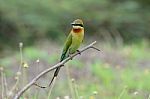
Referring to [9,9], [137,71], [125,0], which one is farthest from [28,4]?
[137,71]

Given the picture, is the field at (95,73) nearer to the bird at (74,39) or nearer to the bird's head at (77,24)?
the bird at (74,39)

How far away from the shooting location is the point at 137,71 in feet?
25.5

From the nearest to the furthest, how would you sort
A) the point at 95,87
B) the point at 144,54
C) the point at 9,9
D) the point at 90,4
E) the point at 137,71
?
the point at 95,87 → the point at 137,71 → the point at 144,54 → the point at 9,9 → the point at 90,4

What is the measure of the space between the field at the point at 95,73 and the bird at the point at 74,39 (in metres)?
1.71

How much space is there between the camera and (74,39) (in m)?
3.87

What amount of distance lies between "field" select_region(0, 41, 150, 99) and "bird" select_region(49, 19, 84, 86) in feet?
5.62

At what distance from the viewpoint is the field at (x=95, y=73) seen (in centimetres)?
651

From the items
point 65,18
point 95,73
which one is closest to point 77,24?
point 95,73

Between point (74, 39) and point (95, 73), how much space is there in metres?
3.74

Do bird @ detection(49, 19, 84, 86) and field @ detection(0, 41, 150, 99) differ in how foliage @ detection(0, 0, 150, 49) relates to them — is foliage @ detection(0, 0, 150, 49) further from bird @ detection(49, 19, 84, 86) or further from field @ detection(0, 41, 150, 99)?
bird @ detection(49, 19, 84, 86)

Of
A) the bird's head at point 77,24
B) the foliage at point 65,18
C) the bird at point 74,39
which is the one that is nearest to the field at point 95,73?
the bird at point 74,39

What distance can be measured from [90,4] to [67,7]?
0.57m

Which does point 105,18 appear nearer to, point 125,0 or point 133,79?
point 125,0

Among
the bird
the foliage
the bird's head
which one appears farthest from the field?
the foliage
